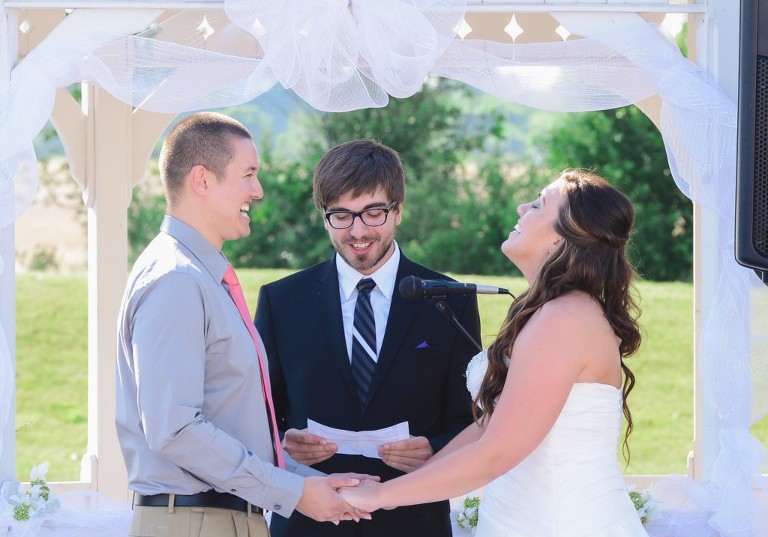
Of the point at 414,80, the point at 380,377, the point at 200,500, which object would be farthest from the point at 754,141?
the point at 200,500

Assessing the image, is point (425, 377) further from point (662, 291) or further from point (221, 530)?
point (662, 291)

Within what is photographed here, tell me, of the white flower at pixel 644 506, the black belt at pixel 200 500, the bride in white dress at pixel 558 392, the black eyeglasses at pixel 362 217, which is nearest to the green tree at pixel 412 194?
the white flower at pixel 644 506

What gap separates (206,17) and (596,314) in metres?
1.94

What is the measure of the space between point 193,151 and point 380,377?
1.08 meters

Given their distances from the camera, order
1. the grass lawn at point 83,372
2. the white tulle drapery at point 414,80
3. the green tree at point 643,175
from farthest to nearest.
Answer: the green tree at point 643,175 < the grass lawn at point 83,372 < the white tulle drapery at point 414,80

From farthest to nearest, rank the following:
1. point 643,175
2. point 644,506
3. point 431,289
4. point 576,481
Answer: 1. point 643,175
2. point 644,506
3. point 431,289
4. point 576,481

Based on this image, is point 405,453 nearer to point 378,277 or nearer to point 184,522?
point 378,277

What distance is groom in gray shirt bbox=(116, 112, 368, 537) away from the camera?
3.45 meters

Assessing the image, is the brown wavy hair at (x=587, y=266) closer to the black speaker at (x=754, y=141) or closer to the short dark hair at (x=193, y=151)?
the black speaker at (x=754, y=141)

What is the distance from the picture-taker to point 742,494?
4434mm

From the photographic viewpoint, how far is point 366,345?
431cm

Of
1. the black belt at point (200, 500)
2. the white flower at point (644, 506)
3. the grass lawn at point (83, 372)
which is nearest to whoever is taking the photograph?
the black belt at point (200, 500)

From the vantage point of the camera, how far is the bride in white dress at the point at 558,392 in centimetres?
357

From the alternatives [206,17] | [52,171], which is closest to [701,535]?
[206,17]
